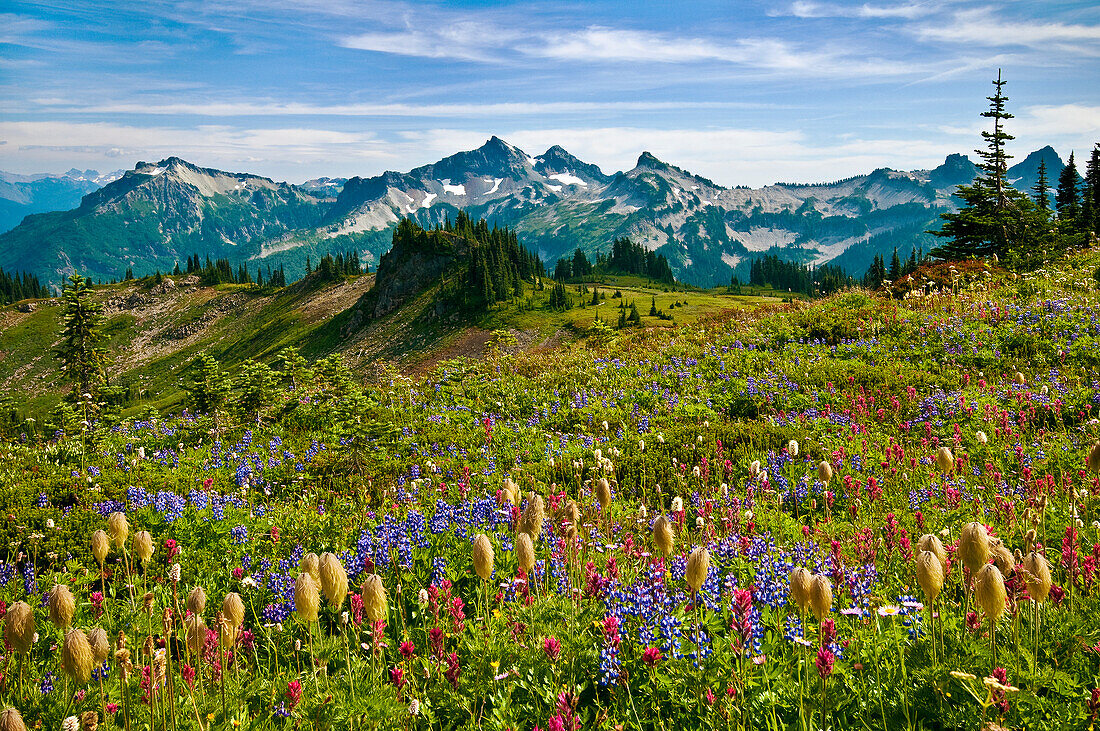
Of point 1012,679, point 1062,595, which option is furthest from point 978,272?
point 1012,679

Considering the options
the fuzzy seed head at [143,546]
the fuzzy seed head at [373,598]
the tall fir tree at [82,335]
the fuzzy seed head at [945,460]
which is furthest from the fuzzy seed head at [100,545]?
the tall fir tree at [82,335]

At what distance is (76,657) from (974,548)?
425 cm

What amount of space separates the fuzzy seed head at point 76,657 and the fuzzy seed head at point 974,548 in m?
4.12

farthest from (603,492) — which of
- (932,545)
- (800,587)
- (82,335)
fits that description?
(82,335)

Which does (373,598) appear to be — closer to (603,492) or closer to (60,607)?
(60,607)

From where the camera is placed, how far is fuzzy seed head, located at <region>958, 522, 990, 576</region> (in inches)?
110

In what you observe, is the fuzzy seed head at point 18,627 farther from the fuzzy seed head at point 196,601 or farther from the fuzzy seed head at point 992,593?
the fuzzy seed head at point 992,593

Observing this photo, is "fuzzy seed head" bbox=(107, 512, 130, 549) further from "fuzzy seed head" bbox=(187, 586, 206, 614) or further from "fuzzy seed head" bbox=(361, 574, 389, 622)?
"fuzzy seed head" bbox=(361, 574, 389, 622)

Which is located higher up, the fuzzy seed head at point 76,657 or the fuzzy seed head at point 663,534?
the fuzzy seed head at point 663,534

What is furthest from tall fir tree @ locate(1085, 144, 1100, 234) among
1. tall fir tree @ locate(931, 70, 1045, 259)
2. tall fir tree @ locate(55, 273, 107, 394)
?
tall fir tree @ locate(55, 273, 107, 394)

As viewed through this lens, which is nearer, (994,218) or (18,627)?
(18,627)

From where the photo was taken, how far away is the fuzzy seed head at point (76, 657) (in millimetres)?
2652

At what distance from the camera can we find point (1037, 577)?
2820mm

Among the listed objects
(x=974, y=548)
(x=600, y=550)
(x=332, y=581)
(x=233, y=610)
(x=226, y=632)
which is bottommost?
(x=600, y=550)
